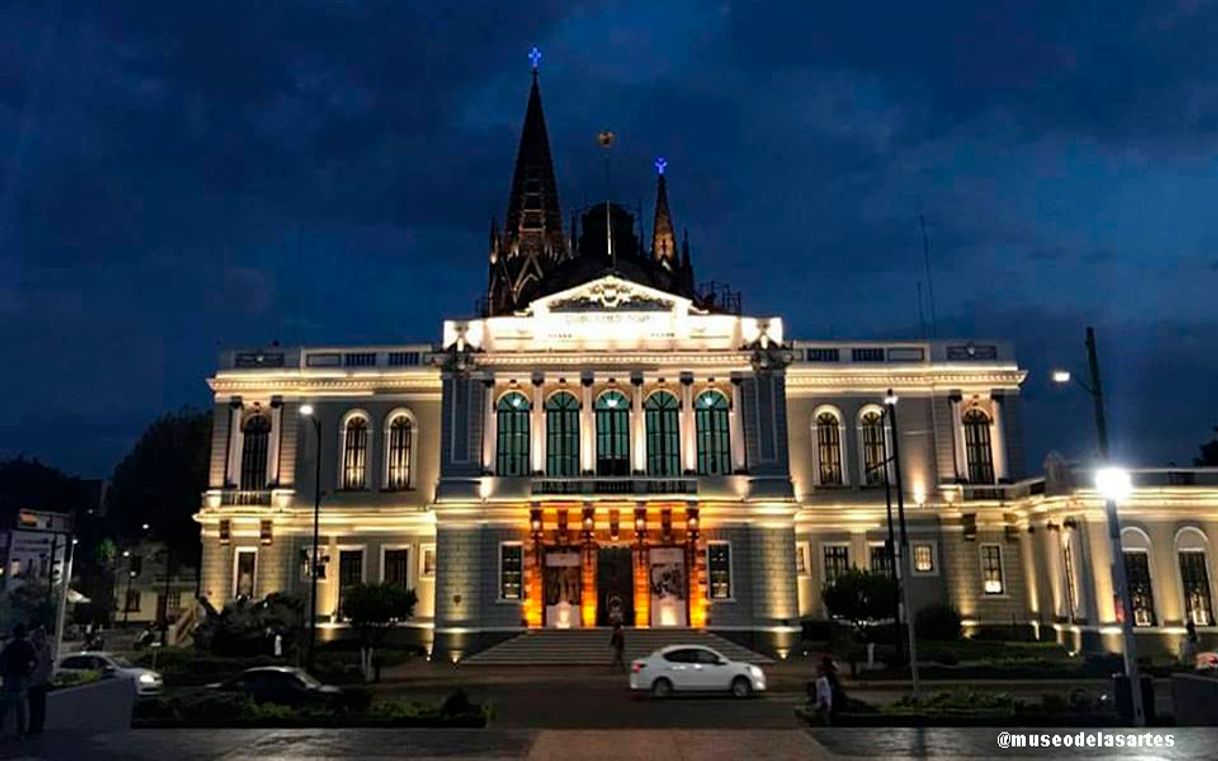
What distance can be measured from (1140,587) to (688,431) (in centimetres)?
2051

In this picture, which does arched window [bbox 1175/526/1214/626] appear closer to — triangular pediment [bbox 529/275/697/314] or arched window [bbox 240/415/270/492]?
triangular pediment [bbox 529/275/697/314]

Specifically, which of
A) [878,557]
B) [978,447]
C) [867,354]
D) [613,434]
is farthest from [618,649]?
[978,447]

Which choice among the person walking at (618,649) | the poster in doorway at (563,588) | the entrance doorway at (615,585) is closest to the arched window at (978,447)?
the entrance doorway at (615,585)

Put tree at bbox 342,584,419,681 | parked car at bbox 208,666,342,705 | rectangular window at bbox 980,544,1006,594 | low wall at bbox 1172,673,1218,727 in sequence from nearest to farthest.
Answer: low wall at bbox 1172,673,1218,727
parked car at bbox 208,666,342,705
tree at bbox 342,584,419,681
rectangular window at bbox 980,544,1006,594

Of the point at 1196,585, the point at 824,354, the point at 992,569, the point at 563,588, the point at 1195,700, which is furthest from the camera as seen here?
the point at 824,354

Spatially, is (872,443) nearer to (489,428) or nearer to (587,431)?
(587,431)

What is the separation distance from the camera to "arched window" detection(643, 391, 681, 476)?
4691cm

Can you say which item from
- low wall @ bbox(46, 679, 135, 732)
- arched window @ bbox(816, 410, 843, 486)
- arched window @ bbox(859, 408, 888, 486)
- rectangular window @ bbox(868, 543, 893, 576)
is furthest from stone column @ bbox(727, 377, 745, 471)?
low wall @ bbox(46, 679, 135, 732)

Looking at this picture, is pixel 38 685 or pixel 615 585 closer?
pixel 38 685

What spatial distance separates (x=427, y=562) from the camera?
48.4 m

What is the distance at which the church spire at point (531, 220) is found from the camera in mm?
85625

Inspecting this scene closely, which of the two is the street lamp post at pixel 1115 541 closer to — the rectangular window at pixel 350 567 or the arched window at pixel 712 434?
the arched window at pixel 712 434

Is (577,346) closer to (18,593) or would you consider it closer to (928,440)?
(928,440)

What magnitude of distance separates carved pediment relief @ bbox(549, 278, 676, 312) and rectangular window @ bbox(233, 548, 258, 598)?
1936 cm
